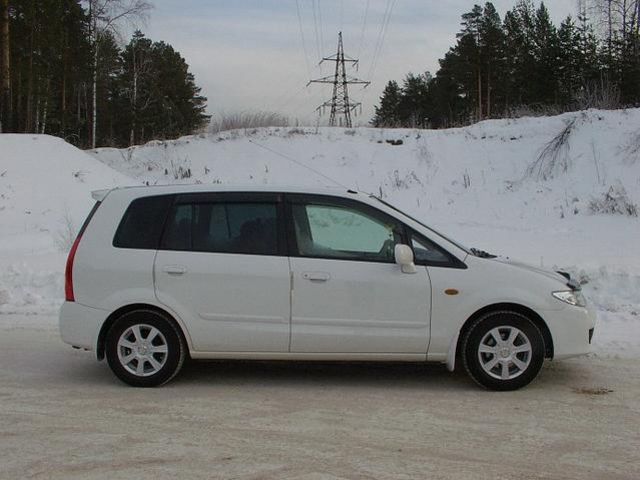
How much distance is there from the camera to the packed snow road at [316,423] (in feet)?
13.1

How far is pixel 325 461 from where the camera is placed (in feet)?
13.4

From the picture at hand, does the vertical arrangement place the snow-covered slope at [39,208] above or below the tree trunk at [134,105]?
below

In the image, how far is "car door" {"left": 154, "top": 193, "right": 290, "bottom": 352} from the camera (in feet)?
18.2

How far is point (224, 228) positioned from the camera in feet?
18.8

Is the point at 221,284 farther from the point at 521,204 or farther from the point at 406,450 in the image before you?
the point at 521,204

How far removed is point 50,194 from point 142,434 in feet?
46.3

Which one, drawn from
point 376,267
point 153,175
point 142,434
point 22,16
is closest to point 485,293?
point 376,267

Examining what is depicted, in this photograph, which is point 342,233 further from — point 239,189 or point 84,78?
point 84,78

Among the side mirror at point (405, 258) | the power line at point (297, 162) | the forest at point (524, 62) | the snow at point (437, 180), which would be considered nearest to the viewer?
the side mirror at point (405, 258)

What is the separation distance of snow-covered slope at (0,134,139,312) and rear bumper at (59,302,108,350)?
3.64 m

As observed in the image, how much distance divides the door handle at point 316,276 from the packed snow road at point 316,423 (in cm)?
94

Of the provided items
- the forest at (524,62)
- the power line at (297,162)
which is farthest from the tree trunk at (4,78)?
the forest at (524,62)

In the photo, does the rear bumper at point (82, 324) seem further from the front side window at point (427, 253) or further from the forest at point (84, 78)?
the forest at point (84, 78)

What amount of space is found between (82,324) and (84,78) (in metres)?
33.2
